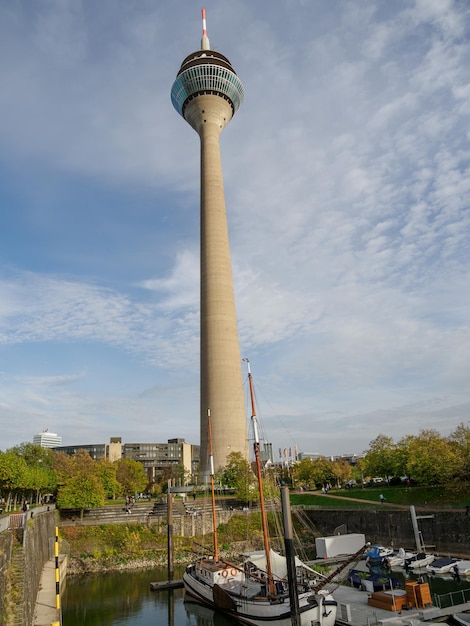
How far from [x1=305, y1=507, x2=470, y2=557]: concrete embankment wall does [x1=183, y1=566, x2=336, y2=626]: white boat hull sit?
2107 cm

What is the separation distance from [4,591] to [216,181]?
7910 centimetres

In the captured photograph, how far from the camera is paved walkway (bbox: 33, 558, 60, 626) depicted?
2594 cm

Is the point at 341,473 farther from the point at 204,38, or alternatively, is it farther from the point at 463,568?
the point at 204,38

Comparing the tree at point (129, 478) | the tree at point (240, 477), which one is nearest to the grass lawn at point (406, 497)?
the tree at point (240, 477)

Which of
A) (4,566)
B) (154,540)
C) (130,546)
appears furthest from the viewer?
(154,540)

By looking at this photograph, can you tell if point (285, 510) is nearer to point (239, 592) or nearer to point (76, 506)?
point (239, 592)

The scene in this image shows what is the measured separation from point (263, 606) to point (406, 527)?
25.7 m

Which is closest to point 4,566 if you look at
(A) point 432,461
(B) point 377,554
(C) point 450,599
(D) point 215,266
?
(C) point 450,599

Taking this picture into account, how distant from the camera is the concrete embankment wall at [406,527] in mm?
42812

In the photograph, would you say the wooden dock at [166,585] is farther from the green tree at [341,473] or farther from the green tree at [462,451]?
the green tree at [341,473]

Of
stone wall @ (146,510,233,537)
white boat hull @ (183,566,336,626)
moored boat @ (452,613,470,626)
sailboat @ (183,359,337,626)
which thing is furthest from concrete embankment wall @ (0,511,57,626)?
stone wall @ (146,510,233,537)

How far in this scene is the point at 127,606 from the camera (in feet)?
117

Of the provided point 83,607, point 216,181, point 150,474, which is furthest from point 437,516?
point 150,474

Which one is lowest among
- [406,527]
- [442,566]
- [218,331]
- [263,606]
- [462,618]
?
[462,618]
